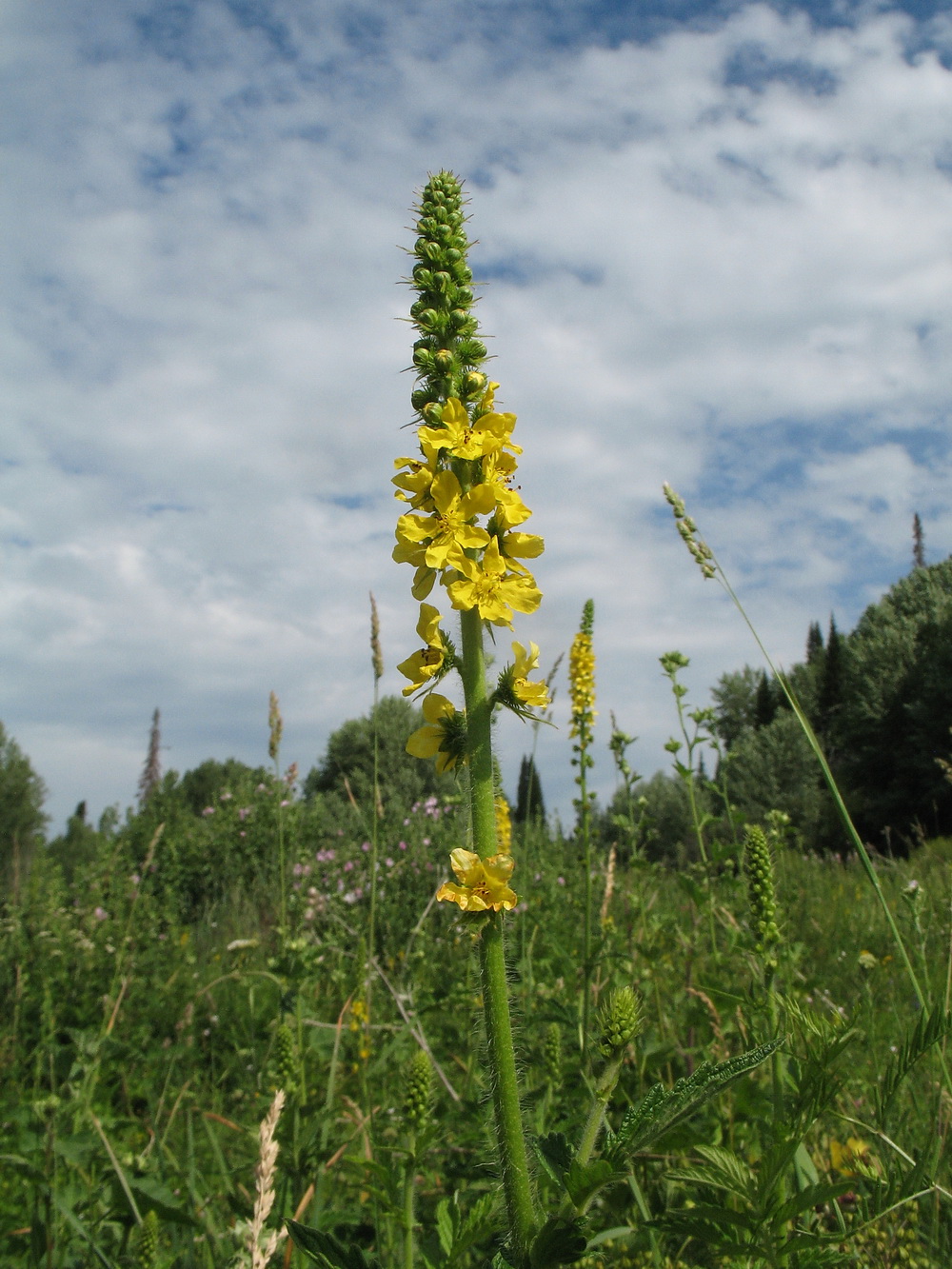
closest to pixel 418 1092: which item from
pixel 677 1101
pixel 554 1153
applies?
pixel 554 1153

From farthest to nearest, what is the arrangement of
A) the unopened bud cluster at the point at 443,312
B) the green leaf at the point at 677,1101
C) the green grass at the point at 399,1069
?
the green grass at the point at 399,1069, the unopened bud cluster at the point at 443,312, the green leaf at the point at 677,1101

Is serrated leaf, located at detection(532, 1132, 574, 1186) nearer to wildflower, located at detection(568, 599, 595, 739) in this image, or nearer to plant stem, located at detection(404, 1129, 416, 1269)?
plant stem, located at detection(404, 1129, 416, 1269)

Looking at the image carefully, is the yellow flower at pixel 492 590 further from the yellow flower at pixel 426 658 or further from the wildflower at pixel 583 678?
the wildflower at pixel 583 678

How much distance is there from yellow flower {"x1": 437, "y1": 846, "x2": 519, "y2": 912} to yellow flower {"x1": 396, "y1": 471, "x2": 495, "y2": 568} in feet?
2.34

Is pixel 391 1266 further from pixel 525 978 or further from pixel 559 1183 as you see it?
pixel 525 978

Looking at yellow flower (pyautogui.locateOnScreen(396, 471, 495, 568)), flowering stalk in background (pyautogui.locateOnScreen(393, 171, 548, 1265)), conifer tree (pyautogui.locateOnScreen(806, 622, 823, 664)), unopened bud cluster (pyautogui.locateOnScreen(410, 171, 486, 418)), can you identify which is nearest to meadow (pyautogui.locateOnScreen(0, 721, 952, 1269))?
flowering stalk in background (pyautogui.locateOnScreen(393, 171, 548, 1265))

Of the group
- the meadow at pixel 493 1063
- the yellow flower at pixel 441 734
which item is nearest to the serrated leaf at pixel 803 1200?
the meadow at pixel 493 1063

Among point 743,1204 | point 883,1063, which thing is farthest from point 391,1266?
point 883,1063

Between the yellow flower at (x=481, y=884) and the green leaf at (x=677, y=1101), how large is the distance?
1.56 feet

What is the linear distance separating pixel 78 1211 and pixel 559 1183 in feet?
7.50

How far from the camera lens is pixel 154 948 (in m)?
8.48

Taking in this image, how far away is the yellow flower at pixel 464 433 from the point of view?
6.66 feet

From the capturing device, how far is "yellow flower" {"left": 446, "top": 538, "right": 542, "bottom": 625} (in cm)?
198

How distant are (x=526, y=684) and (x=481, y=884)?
0.49 m
